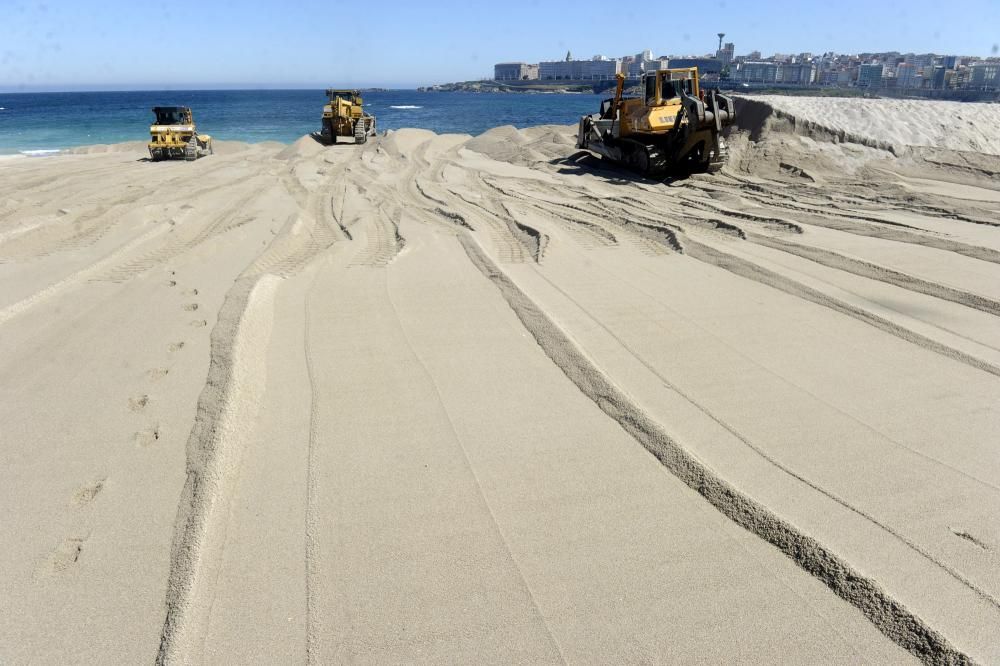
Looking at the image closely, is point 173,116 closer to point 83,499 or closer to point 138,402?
point 138,402

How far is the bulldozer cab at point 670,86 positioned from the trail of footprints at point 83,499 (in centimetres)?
1258

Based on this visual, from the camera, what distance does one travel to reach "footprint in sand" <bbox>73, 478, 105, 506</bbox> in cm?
318

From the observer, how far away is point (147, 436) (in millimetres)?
3746

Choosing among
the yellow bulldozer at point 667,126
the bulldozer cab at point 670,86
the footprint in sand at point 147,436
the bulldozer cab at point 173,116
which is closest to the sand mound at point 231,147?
the bulldozer cab at point 173,116

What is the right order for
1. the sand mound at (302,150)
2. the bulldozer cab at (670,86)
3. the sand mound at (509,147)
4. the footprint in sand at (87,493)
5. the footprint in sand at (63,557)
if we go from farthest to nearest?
the sand mound at (302,150), the sand mound at (509,147), the bulldozer cab at (670,86), the footprint in sand at (87,493), the footprint in sand at (63,557)

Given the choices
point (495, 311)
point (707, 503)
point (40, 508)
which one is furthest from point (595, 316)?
point (40, 508)

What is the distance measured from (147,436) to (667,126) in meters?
12.7

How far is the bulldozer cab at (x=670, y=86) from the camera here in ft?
46.4

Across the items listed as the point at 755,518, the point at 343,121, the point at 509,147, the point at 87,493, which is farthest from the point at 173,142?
the point at 755,518

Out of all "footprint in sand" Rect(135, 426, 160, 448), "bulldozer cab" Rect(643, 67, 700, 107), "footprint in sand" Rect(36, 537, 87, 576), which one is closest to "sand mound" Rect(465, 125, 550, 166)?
"bulldozer cab" Rect(643, 67, 700, 107)

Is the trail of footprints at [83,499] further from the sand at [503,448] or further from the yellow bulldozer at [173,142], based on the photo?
the yellow bulldozer at [173,142]

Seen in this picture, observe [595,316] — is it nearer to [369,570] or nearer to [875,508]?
[875,508]

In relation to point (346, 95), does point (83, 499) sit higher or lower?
lower

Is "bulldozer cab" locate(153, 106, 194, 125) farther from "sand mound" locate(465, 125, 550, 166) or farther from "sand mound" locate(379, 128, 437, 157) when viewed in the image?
"sand mound" locate(465, 125, 550, 166)
